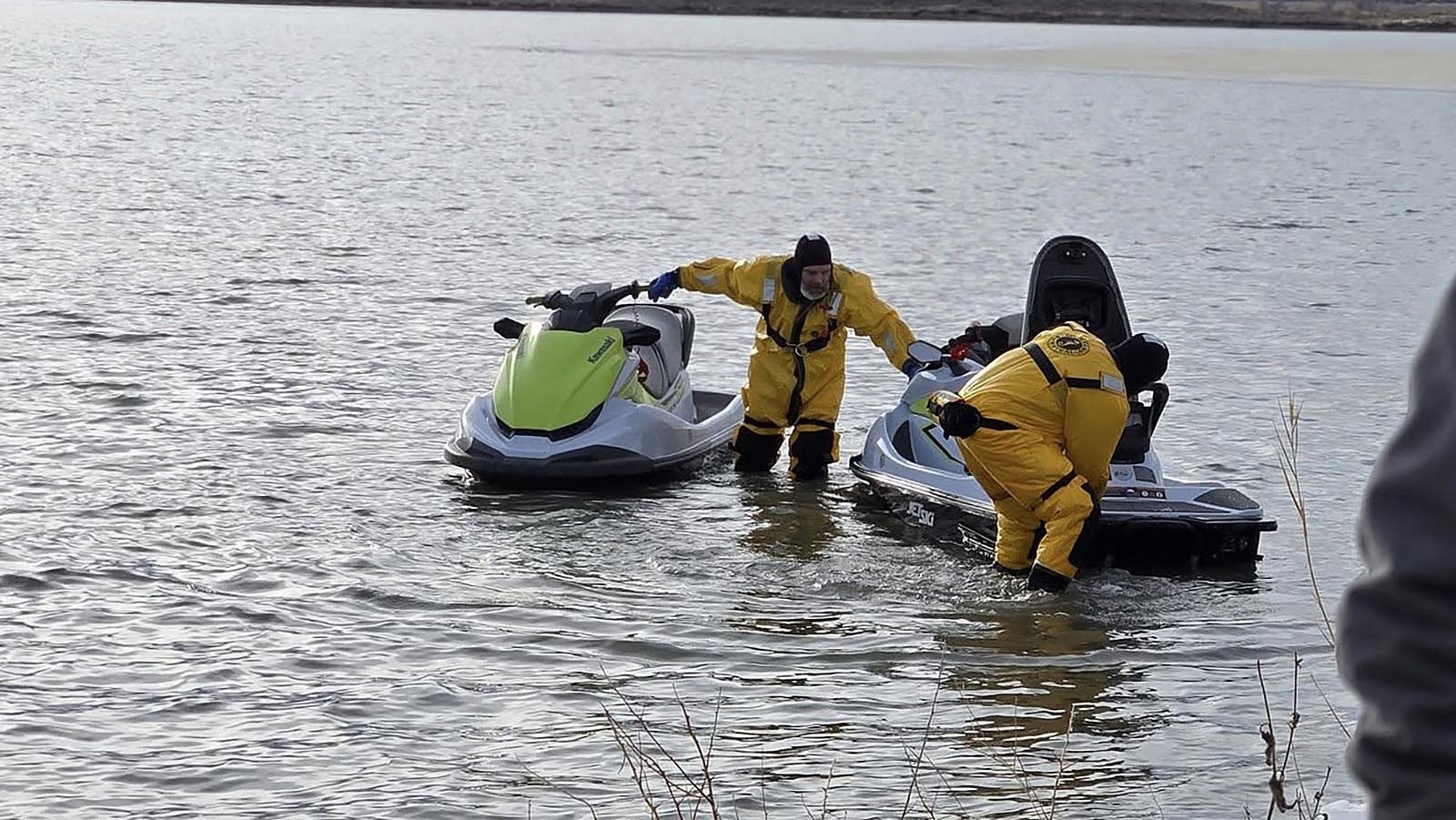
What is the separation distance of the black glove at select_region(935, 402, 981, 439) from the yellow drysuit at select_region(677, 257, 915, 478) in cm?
216

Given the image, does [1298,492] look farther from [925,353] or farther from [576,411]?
[576,411]

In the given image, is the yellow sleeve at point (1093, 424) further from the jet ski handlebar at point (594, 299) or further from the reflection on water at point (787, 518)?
the jet ski handlebar at point (594, 299)

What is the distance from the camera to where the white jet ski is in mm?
8828

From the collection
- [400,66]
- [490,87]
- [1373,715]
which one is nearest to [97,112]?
[490,87]

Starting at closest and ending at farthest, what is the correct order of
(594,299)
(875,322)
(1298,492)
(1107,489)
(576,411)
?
(1298,492), (1107,489), (576,411), (875,322), (594,299)

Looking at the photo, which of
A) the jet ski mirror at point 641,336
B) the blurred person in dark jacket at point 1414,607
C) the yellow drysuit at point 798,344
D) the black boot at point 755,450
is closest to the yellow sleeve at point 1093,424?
the yellow drysuit at point 798,344

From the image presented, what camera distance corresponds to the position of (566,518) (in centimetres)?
963

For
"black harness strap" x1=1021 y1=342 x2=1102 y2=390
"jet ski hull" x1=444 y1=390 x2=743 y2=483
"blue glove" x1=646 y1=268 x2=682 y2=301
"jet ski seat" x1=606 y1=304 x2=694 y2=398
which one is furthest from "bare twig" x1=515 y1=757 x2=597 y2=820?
"jet ski seat" x1=606 y1=304 x2=694 y2=398

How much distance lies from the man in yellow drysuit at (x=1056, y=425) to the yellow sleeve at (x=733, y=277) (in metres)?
2.23

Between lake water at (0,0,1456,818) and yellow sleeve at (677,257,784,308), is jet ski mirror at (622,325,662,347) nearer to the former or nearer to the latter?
yellow sleeve at (677,257,784,308)

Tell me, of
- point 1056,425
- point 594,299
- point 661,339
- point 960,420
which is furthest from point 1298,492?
point 661,339

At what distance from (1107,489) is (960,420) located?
123 centimetres

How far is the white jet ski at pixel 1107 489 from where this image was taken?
29.0ft

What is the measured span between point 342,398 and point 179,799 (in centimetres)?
724
